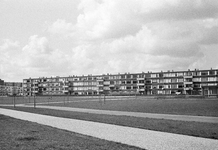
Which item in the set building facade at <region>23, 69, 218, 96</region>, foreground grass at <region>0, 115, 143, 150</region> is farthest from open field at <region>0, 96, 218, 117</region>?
building facade at <region>23, 69, 218, 96</region>

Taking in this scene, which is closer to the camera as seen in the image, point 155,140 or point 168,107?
point 155,140

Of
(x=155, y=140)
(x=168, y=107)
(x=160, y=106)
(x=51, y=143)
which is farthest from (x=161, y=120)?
(x=160, y=106)

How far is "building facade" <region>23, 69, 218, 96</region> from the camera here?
113 meters

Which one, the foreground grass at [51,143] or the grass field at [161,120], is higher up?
the foreground grass at [51,143]

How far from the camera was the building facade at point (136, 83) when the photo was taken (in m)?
113

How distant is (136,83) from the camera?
12731cm

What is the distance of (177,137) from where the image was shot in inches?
401

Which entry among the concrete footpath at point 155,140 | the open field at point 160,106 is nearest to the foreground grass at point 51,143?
the concrete footpath at point 155,140

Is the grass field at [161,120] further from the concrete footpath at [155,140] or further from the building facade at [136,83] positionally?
the building facade at [136,83]

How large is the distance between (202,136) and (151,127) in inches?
121

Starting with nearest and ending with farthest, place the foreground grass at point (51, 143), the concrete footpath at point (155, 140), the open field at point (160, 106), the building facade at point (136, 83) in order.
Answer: the foreground grass at point (51, 143), the concrete footpath at point (155, 140), the open field at point (160, 106), the building facade at point (136, 83)

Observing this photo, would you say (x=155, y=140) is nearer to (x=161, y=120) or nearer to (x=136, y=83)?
(x=161, y=120)

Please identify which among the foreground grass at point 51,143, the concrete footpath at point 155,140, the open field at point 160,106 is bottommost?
the open field at point 160,106

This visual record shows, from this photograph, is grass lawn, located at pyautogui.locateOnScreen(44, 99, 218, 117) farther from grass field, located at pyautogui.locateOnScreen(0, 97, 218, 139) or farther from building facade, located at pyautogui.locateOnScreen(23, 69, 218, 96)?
building facade, located at pyautogui.locateOnScreen(23, 69, 218, 96)
